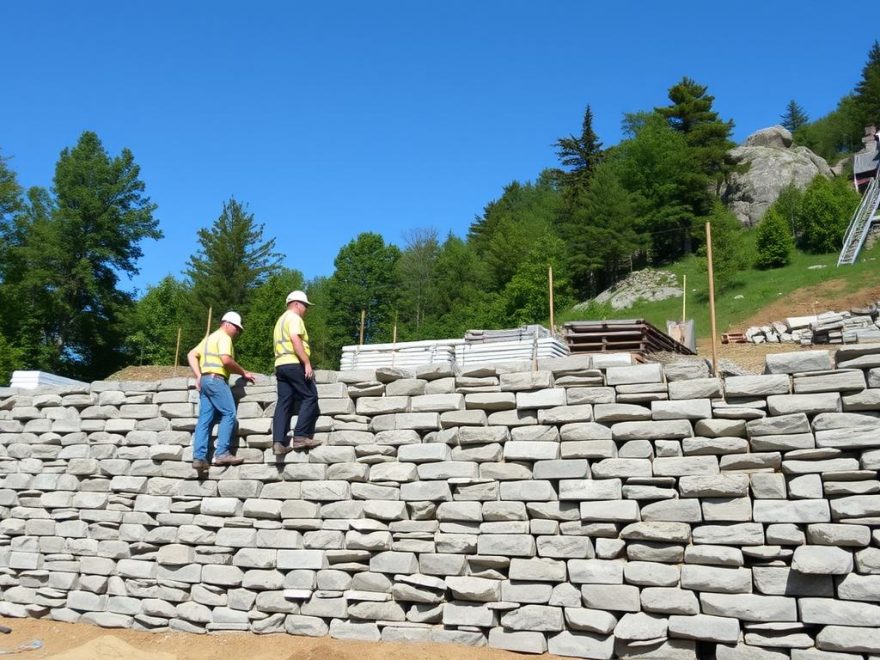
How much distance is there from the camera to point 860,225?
3778cm

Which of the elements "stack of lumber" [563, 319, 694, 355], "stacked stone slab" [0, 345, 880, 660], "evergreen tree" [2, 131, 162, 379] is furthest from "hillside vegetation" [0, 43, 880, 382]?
"stacked stone slab" [0, 345, 880, 660]

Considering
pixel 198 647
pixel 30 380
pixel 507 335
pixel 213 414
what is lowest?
pixel 198 647

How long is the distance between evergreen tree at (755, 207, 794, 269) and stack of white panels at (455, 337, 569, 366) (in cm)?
3174

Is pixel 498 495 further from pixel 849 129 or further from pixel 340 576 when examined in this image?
pixel 849 129

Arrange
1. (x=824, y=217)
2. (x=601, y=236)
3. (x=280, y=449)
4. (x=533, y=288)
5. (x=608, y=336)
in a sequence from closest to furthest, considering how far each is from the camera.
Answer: (x=280, y=449) < (x=608, y=336) < (x=533, y=288) < (x=824, y=217) < (x=601, y=236)

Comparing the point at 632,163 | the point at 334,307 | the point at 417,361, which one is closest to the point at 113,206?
the point at 334,307

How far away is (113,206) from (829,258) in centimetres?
Answer: 3916

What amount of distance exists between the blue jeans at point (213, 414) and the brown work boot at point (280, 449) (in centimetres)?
61

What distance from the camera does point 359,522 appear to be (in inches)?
256

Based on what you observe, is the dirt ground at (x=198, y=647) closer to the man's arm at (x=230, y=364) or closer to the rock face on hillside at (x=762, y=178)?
the man's arm at (x=230, y=364)

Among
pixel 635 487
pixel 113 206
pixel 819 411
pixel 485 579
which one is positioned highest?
pixel 113 206

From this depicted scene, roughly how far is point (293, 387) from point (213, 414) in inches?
42.9

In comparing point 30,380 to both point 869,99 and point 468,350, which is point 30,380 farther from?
point 869,99

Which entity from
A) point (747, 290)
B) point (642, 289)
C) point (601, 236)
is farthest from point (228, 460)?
point (601, 236)
